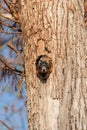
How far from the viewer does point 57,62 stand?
1506 millimetres

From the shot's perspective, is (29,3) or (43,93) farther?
(29,3)

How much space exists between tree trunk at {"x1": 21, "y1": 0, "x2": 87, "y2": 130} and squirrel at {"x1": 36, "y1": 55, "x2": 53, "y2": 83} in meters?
0.01

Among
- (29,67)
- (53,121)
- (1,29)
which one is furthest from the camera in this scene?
(1,29)

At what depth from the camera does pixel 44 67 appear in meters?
1.49

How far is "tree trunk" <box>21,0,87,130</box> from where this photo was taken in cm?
146

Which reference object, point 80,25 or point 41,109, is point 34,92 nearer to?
point 41,109

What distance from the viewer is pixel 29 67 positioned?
61.0 inches

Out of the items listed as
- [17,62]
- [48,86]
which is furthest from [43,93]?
[17,62]

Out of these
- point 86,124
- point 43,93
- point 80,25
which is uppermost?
point 80,25

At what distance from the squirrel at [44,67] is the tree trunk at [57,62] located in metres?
0.01

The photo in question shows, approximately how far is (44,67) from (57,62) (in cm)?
5

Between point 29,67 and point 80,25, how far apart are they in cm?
25

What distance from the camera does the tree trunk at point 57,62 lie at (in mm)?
1460

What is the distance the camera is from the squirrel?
1491mm
